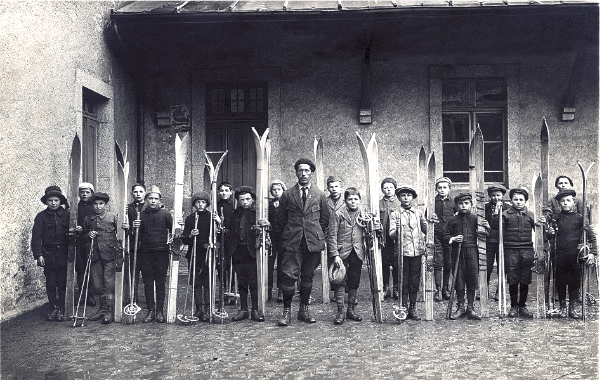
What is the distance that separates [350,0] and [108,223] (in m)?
4.96

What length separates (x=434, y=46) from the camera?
9.48 m

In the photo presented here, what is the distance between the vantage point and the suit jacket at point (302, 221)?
18.8 feet

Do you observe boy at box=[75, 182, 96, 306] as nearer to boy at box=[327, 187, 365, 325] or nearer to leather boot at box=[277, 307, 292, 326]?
leather boot at box=[277, 307, 292, 326]

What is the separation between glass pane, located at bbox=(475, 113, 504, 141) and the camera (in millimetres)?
9808

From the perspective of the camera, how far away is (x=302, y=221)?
576 cm

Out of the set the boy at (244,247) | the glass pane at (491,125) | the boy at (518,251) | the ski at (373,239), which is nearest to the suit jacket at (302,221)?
the boy at (244,247)

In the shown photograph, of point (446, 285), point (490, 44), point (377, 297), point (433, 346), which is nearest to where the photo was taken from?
point (433, 346)

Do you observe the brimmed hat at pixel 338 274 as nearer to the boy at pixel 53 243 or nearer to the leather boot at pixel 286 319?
the leather boot at pixel 286 319

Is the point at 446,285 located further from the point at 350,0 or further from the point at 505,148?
the point at 350,0

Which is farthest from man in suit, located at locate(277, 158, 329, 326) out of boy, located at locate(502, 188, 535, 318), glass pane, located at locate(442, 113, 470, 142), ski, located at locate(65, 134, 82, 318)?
glass pane, located at locate(442, 113, 470, 142)

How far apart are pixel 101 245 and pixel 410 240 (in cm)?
315

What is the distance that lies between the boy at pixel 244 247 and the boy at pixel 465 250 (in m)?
2.01

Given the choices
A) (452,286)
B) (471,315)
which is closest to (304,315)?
(452,286)

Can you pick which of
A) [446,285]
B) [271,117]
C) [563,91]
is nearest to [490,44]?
[563,91]
